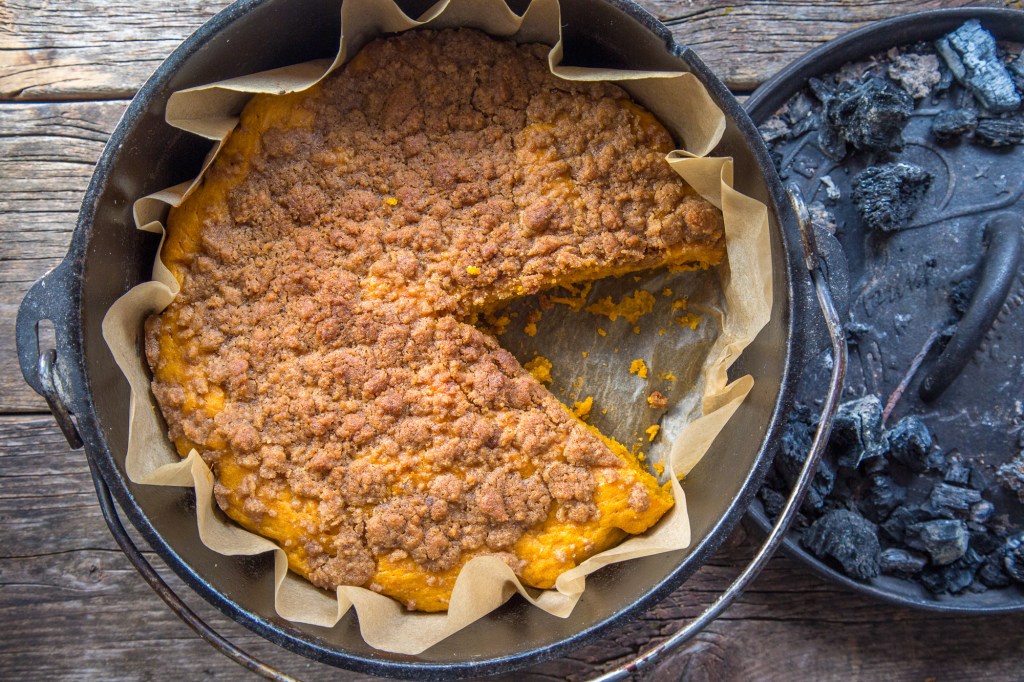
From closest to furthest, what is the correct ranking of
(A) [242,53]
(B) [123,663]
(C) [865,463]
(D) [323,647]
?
1. (D) [323,647]
2. (A) [242,53]
3. (C) [865,463]
4. (B) [123,663]

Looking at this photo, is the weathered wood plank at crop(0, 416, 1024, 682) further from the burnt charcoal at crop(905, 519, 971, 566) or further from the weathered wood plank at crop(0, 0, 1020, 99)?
the weathered wood plank at crop(0, 0, 1020, 99)

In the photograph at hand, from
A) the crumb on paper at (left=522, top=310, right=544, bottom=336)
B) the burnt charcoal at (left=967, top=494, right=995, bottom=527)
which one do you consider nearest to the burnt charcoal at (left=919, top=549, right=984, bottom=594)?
the burnt charcoal at (left=967, top=494, right=995, bottom=527)

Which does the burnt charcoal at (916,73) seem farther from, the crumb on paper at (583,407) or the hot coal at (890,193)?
the crumb on paper at (583,407)

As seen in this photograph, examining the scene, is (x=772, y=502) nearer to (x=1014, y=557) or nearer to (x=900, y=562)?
(x=900, y=562)

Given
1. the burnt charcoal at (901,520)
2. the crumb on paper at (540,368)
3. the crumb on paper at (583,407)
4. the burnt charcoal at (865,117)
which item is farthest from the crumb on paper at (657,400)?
the burnt charcoal at (865,117)

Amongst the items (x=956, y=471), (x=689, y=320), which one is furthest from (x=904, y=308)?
(x=689, y=320)

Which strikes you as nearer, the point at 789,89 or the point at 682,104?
the point at 682,104

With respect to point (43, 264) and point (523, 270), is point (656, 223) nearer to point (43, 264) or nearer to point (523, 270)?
point (523, 270)

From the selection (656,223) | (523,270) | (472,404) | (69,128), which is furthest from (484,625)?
(69,128)
